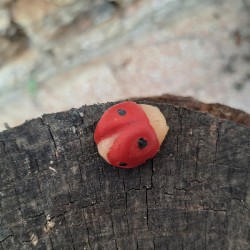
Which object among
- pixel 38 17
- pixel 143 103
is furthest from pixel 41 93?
pixel 143 103

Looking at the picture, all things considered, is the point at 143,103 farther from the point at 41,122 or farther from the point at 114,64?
the point at 114,64

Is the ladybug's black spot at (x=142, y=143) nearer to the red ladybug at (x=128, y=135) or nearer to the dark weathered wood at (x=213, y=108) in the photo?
the red ladybug at (x=128, y=135)

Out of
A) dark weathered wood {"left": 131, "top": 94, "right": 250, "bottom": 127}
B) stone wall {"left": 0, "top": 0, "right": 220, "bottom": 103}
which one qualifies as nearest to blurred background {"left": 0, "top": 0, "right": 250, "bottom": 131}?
stone wall {"left": 0, "top": 0, "right": 220, "bottom": 103}

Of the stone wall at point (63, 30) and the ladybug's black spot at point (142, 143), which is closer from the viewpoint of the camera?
the ladybug's black spot at point (142, 143)

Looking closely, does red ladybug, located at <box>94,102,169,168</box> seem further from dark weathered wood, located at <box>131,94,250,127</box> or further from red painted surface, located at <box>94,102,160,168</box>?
dark weathered wood, located at <box>131,94,250,127</box>

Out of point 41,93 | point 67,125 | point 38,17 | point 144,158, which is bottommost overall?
point 144,158

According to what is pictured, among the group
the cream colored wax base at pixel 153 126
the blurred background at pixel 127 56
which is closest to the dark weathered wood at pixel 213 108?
the cream colored wax base at pixel 153 126

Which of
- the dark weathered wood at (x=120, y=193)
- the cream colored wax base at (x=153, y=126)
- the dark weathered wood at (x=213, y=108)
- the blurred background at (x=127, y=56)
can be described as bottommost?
the dark weathered wood at (x=120, y=193)
